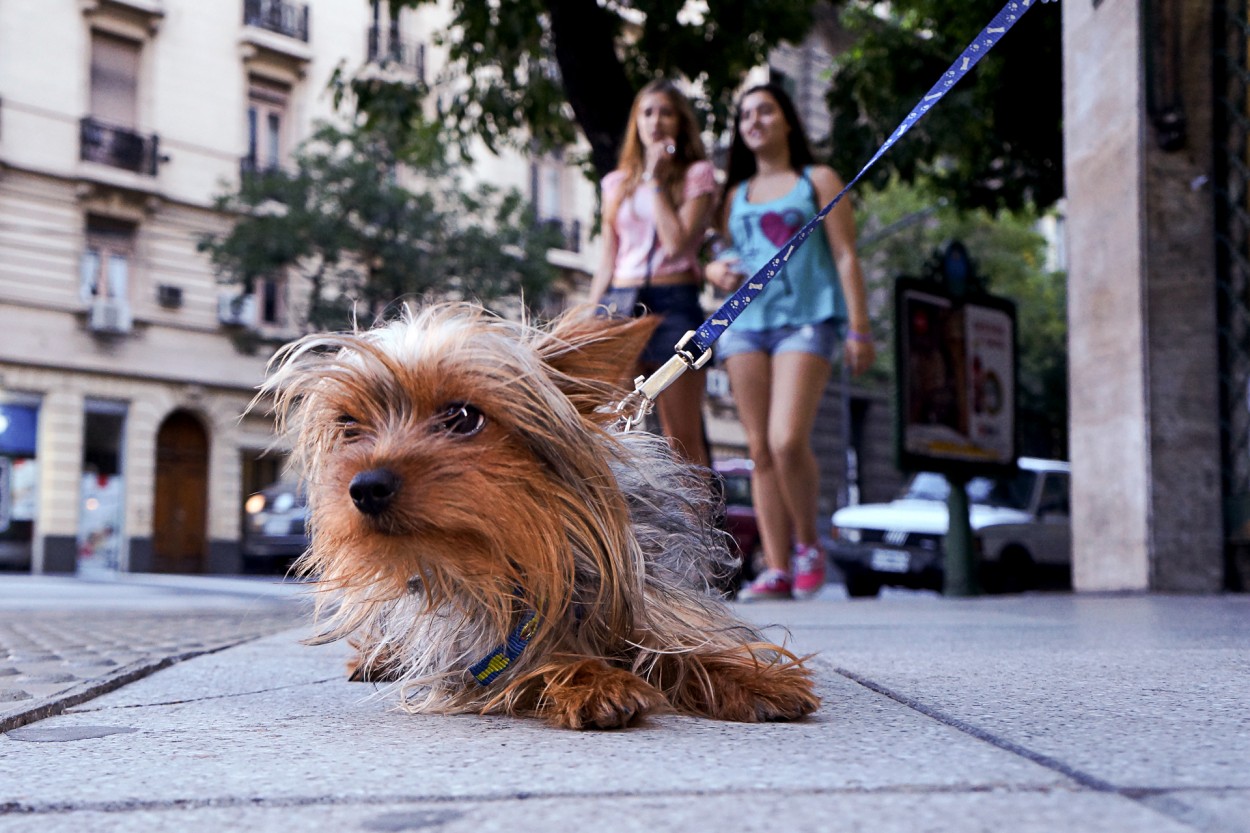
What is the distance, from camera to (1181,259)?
6.82 metres

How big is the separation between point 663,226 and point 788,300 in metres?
0.76

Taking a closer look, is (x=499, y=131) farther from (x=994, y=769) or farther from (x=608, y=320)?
(x=994, y=769)

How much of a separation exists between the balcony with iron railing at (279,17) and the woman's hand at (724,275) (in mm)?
23156

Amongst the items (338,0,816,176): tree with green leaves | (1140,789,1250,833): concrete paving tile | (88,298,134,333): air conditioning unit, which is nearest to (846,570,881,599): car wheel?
(338,0,816,176): tree with green leaves

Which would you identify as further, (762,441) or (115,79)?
(115,79)

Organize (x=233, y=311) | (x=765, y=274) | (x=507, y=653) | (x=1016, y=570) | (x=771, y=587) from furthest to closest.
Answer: (x=233, y=311)
(x=1016, y=570)
(x=771, y=587)
(x=765, y=274)
(x=507, y=653)

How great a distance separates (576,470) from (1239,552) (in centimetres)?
538

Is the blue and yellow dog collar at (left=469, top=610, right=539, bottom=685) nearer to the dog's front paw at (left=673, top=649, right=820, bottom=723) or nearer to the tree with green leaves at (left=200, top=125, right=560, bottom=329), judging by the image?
the dog's front paw at (left=673, top=649, right=820, bottom=723)

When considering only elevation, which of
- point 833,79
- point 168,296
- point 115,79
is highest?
point 115,79

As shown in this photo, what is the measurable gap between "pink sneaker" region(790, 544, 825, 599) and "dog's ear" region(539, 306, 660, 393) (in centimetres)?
426

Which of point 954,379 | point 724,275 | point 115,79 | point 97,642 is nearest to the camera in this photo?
point 97,642

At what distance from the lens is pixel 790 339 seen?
6023mm

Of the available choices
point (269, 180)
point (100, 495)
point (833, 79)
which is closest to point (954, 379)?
point (833, 79)

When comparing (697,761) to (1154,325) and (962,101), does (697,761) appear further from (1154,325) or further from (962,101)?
(962,101)
